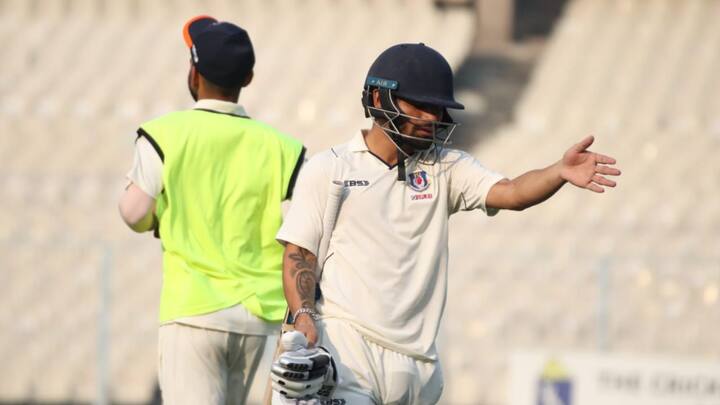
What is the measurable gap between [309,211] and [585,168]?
888 millimetres

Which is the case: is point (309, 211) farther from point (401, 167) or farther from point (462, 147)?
point (462, 147)

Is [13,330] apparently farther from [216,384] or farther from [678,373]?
[216,384]

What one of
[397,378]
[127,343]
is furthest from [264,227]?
[127,343]

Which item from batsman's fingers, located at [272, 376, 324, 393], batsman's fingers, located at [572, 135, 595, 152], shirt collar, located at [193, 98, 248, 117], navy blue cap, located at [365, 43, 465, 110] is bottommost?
batsman's fingers, located at [272, 376, 324, 393]

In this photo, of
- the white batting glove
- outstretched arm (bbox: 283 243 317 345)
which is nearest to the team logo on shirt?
outstretched arm (bbox: 283 243 317 345)

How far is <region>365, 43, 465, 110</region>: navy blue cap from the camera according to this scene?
457 cm

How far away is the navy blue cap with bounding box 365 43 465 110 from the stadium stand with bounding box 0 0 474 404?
305 inches

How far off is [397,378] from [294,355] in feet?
1.82

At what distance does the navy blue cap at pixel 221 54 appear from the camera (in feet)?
18.4

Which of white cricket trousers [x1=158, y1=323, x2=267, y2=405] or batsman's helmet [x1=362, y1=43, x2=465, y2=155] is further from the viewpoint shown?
white cricket trousers [x1=158, y1=323, x2=267, y2=405]

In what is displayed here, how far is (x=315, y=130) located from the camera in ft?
62.1

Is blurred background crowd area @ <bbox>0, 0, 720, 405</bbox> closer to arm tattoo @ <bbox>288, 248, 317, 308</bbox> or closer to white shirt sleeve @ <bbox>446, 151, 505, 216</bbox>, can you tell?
white shirt sleeve @ <bbox>446, 151, 505, 216</bbox>

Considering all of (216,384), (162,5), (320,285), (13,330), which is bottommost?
(13,330)

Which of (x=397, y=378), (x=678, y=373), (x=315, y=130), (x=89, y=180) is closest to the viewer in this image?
(x=397, y=378)
